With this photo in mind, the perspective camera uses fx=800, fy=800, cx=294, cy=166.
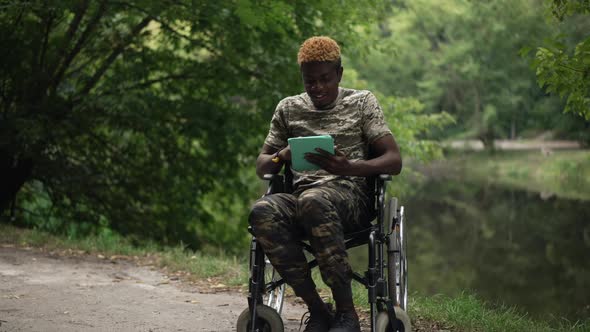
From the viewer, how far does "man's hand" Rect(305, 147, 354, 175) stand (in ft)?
11.3

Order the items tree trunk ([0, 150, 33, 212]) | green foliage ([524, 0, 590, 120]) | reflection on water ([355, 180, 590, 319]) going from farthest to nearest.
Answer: reflection on water ([355, 180, 590, 319]) → tree trunk ([0, 150, 33, 212]) → green foliage ([524, 0, 590, 120])

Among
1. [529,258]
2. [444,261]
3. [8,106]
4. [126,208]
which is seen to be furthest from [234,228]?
[529,258]

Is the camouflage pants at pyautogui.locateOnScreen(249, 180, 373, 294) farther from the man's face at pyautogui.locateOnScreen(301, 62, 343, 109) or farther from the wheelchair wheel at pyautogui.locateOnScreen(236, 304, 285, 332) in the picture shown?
the man's face at pyautogui.locateOnScreen(301, 62, 343, 109)

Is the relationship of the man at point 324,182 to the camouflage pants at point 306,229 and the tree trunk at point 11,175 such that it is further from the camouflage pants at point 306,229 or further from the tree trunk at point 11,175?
the tree trunk at point 11,175

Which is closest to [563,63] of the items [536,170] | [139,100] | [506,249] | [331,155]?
[331,155]

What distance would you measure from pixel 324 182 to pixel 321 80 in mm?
475

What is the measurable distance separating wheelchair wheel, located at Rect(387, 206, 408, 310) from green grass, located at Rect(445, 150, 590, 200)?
18216 mm

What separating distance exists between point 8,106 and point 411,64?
32215mm

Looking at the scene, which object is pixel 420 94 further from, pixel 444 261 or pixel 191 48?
pixel 191 48

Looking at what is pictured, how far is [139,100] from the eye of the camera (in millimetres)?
8797

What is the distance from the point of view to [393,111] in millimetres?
10750

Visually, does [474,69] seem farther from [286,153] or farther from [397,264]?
[286,153]

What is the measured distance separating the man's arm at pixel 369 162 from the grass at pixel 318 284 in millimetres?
1129

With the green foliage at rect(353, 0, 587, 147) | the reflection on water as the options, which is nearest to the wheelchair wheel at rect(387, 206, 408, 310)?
the reflection on water
